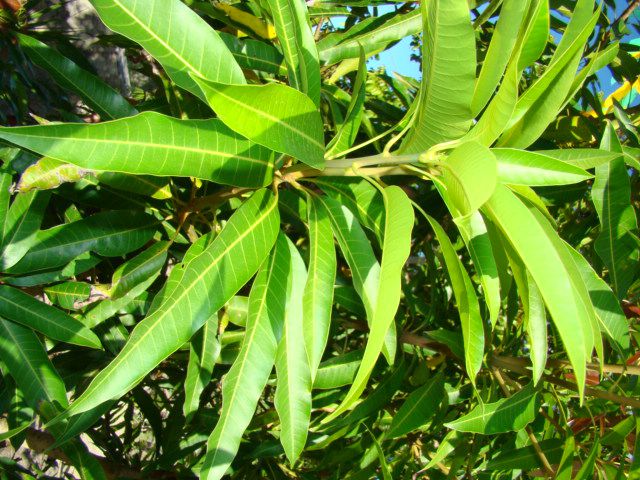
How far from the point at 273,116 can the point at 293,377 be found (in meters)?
0.50

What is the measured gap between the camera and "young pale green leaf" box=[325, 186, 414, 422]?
0.59 m

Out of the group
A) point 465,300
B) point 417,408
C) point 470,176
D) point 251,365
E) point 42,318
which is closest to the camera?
point 470,176

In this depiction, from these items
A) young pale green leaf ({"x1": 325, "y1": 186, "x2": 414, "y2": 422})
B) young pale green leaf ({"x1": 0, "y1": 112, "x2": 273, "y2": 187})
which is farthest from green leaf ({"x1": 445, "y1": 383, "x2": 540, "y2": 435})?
young pale green leaf ({"x1": 0, "y1": 112, "x2": 273, "y2": 187})

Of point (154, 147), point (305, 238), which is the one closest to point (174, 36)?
point (154, 147)

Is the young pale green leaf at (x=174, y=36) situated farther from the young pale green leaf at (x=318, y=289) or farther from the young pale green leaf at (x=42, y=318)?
the young pale green leaf at (x=42, y=318)

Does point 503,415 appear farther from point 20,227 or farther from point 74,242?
point 20,227

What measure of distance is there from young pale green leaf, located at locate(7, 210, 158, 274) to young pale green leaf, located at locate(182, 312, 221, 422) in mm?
248

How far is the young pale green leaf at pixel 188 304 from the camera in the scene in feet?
2.36

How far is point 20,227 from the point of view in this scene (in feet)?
3.38

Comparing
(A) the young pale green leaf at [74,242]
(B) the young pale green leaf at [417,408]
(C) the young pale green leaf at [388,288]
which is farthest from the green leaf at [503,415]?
(A) the young pale green leaf at [74,242]

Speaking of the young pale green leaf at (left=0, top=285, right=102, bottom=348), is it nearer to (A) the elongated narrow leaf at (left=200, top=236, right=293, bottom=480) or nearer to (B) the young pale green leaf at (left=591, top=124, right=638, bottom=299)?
(A) the elongated narrow leaf at (left=200, top=236, right=293, bottom=480)

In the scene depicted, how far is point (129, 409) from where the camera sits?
1.90 metres

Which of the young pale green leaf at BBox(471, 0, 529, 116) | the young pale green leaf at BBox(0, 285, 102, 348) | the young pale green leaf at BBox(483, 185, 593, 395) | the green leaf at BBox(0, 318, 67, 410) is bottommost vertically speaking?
the green leaf at BBox(0, 318, 67, 410)

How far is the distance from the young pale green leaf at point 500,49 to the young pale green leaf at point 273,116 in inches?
9.0
